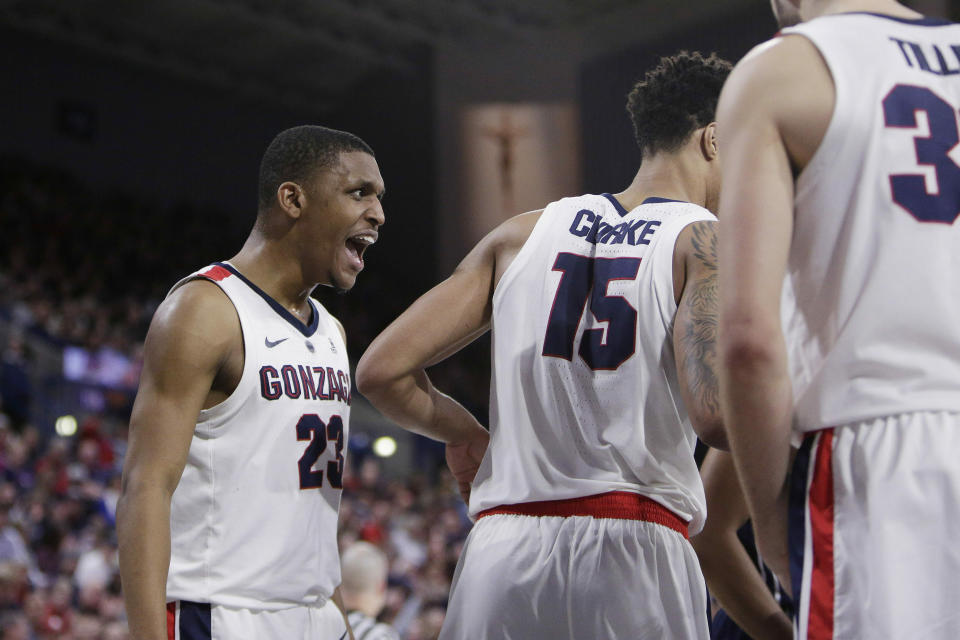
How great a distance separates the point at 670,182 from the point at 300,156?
1095mm

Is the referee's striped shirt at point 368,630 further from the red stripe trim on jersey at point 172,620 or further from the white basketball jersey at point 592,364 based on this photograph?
the white basketball jersey at point 592,364

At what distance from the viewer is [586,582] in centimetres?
249

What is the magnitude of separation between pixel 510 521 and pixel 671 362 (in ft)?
1.84

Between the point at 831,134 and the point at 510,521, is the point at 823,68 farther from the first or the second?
the point at 510,521

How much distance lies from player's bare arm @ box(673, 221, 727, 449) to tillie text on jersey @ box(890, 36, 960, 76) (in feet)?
2.49

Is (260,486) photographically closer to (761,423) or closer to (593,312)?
(593,312)

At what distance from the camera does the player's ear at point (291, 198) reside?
3100 millimetres

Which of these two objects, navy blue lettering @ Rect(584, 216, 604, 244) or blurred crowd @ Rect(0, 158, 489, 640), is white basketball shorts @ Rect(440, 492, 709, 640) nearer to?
navy blue lettering @ Rect(584, 216, 604, 244)

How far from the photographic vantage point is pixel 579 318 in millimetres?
2609

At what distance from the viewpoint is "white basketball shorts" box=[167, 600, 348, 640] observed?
105 inches

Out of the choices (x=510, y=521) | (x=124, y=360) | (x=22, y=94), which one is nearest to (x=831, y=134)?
(x=510, y=521)

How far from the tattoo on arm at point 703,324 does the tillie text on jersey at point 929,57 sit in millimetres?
760

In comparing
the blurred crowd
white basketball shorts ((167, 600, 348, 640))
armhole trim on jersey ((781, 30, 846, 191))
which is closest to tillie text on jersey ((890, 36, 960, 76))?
armhole trim on jersey ((781, 30, 846, 191))

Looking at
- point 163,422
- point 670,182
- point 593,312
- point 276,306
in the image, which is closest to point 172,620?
point 163,422
